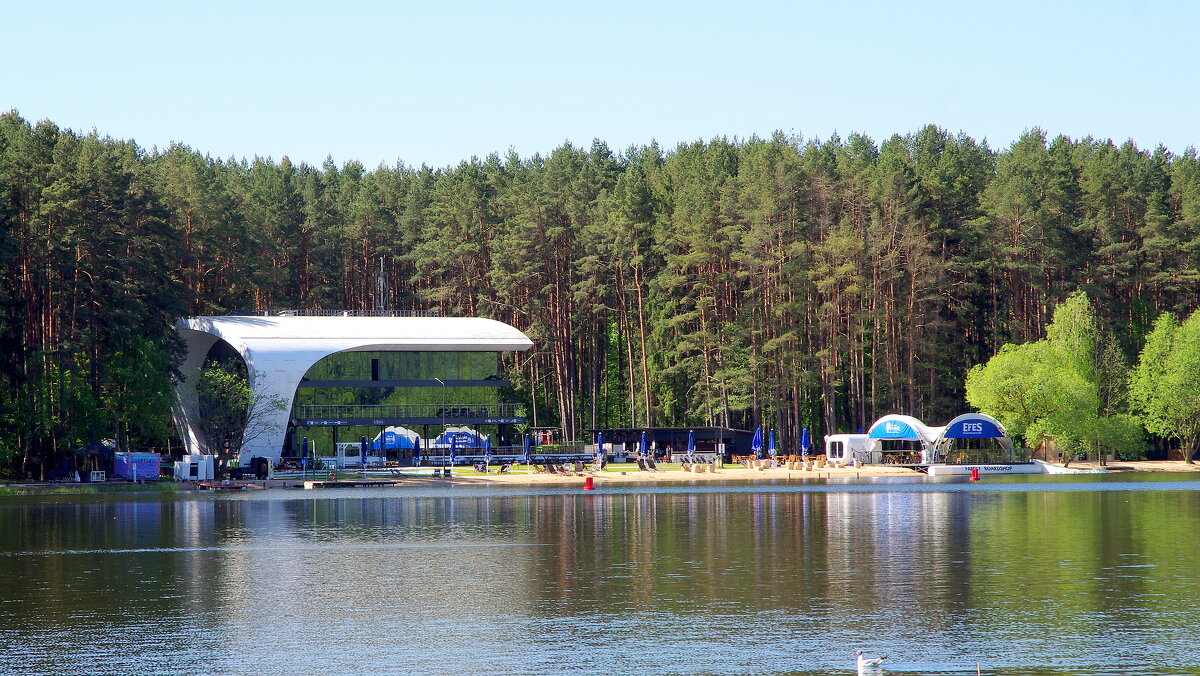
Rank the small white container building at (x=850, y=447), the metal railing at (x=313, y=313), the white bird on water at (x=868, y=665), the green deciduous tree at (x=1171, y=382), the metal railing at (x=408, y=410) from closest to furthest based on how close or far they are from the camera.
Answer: the white bird on water at (x=868, y=665), the green deciduous tree at (x=1171, y=382), the small white container building at (x=850, y=447), the metal railing at (x=408, y=410), the metal railing at (x=313, y=313)

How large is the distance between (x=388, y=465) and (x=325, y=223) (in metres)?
32.0

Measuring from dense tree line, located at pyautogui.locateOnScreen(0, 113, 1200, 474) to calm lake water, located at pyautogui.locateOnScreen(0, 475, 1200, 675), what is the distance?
103 feet

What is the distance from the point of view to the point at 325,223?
388 feet

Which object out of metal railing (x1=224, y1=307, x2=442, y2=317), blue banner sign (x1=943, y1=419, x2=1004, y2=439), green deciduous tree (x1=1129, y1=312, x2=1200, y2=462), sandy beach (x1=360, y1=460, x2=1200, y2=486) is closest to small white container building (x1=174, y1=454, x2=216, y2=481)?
sandy beach (x1=360, y1=460, x2=1200, y2=486)

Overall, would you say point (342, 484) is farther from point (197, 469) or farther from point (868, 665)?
point (868, 665)

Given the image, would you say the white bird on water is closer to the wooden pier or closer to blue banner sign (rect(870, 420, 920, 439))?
the wooden pier

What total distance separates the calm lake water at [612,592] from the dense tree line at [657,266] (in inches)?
1235

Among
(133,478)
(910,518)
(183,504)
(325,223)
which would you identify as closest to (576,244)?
(325,223)

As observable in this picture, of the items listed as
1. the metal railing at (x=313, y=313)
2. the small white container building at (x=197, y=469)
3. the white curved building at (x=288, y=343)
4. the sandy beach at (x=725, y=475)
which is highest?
the metal railing at (x=313, y=313)

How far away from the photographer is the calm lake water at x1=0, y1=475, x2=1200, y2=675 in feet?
70.3

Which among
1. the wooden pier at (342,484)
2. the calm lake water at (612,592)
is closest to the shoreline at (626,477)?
the wooden pier at (342,484)

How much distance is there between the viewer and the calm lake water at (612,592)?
70.3ft

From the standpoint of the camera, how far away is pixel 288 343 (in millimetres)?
96750

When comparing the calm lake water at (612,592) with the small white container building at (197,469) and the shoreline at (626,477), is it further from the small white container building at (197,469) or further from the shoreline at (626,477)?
the small white container building at (197,469)
